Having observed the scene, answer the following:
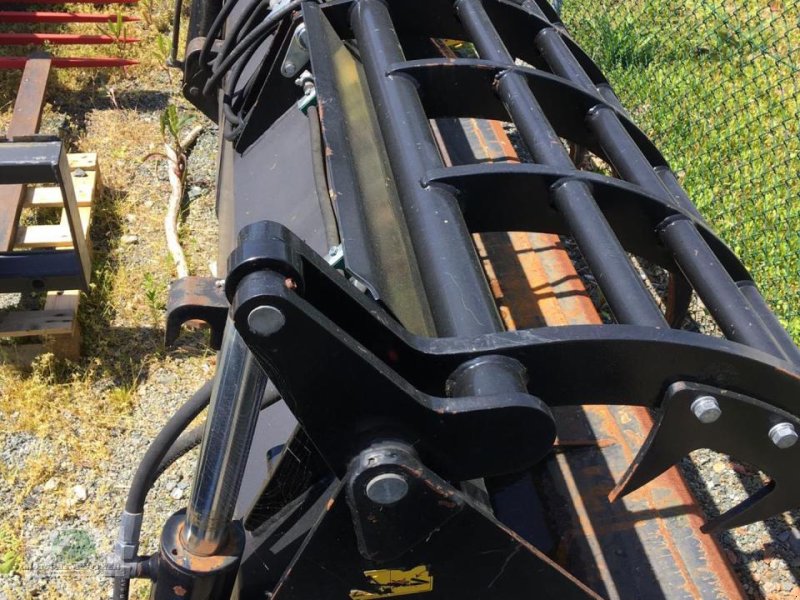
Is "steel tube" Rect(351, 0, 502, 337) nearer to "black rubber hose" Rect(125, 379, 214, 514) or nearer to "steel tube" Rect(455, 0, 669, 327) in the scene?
"steel tube" Rect(455, 0, 669, 327)

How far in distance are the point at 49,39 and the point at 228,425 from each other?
3.79m

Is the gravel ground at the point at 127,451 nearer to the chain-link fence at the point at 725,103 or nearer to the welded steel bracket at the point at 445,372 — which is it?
the chain-link fence at the point at 725,103

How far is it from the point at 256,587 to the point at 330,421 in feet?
1.86

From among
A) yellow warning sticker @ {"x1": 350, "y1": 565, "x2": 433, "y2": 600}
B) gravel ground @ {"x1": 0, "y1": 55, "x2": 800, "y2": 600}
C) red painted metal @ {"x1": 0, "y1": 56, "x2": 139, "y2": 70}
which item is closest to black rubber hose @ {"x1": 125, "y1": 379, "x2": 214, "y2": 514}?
yellow warning sticker @ {"x1": 350, "y1": 565, "x2": 433, "y2": 600}

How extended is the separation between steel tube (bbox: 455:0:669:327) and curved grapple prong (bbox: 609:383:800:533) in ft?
0.43

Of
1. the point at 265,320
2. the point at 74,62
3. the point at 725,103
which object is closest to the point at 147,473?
the point at 265,320

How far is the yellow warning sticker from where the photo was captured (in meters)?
1.32

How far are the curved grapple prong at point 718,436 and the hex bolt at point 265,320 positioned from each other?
23.6 inches

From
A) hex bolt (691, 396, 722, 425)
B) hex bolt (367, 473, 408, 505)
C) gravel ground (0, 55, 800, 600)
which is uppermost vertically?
hex bolt (691, 396, 722, 425)

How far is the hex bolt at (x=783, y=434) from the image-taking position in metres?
1.32

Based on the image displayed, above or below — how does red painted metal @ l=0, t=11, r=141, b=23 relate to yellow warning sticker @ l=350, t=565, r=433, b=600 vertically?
below

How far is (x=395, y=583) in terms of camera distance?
134cm

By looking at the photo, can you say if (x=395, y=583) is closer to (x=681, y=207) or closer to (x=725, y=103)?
(x=681, y=207)

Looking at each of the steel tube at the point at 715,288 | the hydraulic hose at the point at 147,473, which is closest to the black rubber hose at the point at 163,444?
the hydraulic hose at the point at 147,473
